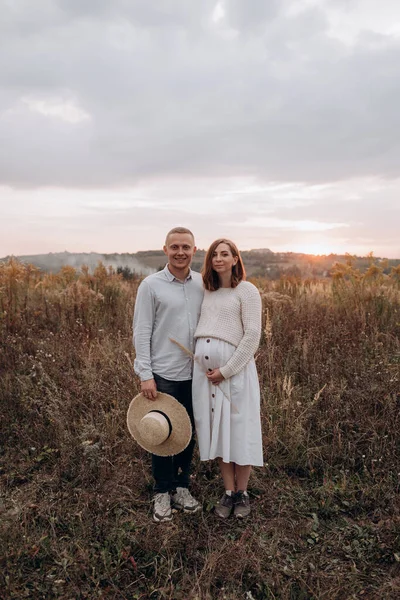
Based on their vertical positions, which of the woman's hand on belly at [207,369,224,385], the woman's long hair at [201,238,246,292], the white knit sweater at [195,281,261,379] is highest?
the woman's long hair at [201,238,246,292]

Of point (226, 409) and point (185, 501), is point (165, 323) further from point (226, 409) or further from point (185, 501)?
point (185, 501)

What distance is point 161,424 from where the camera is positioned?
2.90 metres

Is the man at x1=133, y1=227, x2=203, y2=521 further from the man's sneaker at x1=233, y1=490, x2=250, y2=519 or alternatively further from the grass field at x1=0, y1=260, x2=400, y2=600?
the grass field at x1=0, y1=260, x2=400, y2=600

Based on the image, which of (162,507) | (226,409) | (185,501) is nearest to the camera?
(226,409)

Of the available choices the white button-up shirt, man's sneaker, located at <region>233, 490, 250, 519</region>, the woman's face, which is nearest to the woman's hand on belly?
the white button-up shirt

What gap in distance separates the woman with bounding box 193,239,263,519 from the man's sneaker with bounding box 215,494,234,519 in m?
0.31

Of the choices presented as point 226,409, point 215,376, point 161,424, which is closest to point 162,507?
point 161,424

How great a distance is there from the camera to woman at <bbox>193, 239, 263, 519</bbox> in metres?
2.85

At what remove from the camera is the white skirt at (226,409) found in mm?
2883

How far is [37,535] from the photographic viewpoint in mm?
2844

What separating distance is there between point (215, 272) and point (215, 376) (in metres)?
0.71

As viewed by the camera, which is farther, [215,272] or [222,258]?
[215,272]

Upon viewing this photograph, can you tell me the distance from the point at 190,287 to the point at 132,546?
1724 millimetres

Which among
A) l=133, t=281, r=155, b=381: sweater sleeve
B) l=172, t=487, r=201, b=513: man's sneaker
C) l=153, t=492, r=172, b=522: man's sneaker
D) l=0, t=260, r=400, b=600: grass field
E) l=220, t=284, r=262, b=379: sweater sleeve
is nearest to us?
l=0, t=260, r=400, b=600: grass field
